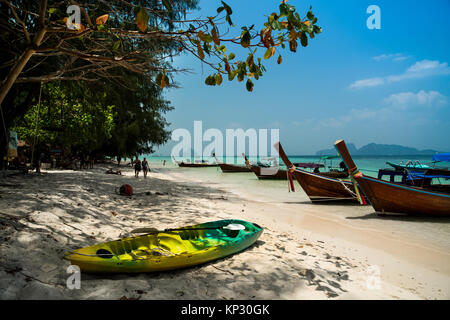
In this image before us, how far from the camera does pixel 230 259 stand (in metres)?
4.05

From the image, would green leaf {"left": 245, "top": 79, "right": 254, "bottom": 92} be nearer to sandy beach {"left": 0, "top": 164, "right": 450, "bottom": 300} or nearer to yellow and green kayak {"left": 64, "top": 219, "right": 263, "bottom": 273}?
yellow and green kayak {"left": 64, "top": 219, "right": 263, "bottom": 273}

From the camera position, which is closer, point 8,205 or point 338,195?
point 8,205

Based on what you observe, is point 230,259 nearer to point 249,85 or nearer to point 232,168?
point 249,85

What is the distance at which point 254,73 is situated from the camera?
3256 millimetres

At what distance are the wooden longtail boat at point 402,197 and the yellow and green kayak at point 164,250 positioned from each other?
5.59 m

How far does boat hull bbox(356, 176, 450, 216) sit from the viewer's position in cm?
835

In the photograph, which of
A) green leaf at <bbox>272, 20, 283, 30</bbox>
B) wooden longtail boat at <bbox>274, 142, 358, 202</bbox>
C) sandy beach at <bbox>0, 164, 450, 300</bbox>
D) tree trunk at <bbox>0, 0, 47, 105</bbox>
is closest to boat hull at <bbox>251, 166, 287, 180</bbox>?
wooden longtail boat at <bbox>274, 142, 358, 202</bbox>

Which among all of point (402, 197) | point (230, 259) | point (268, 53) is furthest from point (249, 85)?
point (402, 197)

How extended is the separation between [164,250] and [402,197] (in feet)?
28.3
